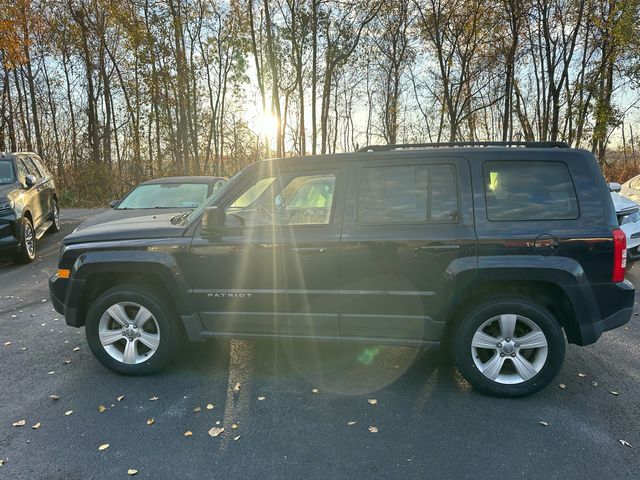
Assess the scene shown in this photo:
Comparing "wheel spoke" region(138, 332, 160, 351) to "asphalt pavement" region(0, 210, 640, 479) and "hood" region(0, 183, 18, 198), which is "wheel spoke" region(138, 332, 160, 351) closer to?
"asphalt pavement" region(0, 210, 640, 479)

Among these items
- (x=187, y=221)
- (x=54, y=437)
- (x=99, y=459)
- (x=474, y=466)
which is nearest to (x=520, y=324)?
(x=474, y=466)

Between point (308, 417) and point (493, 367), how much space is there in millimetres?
1459

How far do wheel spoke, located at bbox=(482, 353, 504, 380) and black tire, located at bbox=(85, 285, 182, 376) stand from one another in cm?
254

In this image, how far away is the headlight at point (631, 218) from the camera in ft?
23.0

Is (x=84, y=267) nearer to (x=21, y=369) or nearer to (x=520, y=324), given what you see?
(x=21, y=369)

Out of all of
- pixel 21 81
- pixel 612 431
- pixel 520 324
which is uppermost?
pixel 21 81

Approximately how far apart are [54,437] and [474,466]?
272 cm

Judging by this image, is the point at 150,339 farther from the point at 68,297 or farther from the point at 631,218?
the point at 631,218

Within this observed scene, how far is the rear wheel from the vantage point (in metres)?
8.01


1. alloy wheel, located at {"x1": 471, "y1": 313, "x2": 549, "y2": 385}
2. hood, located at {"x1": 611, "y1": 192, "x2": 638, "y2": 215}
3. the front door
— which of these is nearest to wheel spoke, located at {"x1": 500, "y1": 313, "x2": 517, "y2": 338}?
alloy wheel, located at {"x1": 471, "y1": 313, "x2": 549, "y2": 385}

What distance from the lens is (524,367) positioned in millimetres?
3338

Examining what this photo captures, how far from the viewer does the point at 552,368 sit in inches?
130

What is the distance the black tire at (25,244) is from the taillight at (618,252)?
29.1 ft

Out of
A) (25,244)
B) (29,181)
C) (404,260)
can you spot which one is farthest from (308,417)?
(29,181)
